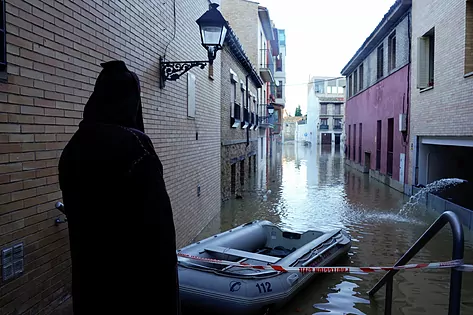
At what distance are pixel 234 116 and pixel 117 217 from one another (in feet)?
41.5

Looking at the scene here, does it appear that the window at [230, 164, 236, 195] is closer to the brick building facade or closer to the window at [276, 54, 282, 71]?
the brick building facade

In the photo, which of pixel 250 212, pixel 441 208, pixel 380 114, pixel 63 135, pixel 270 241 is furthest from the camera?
pixel 380 114

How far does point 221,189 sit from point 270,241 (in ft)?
15.4

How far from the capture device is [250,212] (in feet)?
39.6

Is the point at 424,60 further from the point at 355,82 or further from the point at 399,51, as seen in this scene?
the point at 355,82

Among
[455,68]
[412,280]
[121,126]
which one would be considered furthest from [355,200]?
[121,126]

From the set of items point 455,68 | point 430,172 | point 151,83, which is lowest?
point 430,172

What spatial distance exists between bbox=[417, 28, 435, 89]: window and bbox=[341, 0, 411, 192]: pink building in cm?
159

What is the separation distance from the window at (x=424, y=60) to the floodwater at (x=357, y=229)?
3756 mm

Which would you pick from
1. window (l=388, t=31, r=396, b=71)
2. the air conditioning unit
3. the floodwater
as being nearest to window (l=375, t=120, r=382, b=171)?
the floodwater

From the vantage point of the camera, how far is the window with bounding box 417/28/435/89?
13.0 meters

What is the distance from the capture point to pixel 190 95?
8.15 metres

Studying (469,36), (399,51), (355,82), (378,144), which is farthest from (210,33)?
(355,82)

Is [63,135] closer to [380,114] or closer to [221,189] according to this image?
[221,189]
